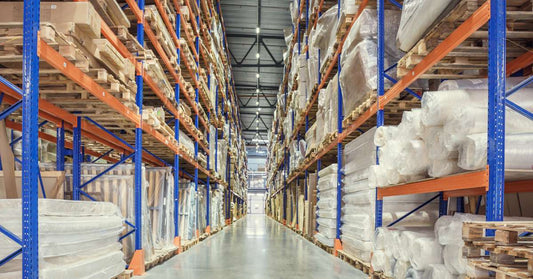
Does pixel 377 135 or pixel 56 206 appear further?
pixel 377 135

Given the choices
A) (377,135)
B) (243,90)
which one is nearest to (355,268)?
(377,135)

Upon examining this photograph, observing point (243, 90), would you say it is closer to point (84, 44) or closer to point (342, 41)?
point (342, 41)

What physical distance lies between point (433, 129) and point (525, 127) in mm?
657

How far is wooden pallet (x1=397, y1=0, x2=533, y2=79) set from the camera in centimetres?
281

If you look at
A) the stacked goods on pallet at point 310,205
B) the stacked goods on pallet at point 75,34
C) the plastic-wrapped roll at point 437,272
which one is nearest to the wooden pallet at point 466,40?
the plastic-wrapped roll at point 437,272

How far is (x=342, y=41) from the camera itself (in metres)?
6.10

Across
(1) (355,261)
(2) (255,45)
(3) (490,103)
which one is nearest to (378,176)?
(1) (355,261)

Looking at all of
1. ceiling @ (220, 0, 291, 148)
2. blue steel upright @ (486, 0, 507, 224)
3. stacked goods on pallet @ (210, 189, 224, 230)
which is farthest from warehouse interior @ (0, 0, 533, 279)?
ceiling @ (220, 0, 291, 148)

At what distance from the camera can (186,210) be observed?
8.30 m

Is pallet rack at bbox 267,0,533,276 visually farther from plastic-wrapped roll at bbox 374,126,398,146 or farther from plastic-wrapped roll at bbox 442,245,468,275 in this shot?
plastic-wrapped roll at bbox 442,245,468,275

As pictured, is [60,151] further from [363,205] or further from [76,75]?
[363,205]

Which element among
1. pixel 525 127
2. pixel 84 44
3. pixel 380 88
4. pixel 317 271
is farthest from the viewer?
pixel 317 271

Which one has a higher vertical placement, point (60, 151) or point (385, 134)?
point (385, 134)

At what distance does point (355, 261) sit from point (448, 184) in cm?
276
